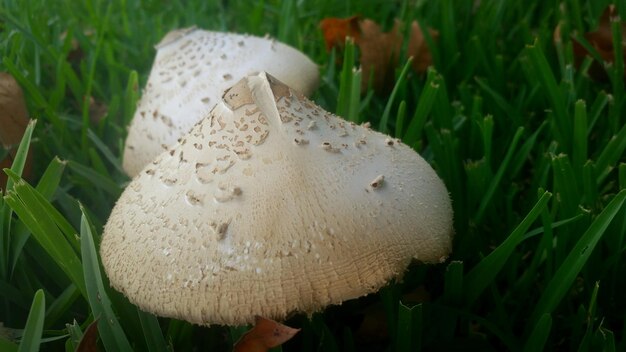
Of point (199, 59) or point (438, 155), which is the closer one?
point (438, 155)

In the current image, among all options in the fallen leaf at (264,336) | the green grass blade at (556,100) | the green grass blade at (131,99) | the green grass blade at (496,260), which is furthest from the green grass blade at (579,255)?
the green grass blade at (131,99)

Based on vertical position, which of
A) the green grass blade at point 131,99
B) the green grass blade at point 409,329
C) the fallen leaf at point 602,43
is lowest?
the green grass blade at point 409,329

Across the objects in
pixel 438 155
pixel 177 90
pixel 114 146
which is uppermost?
pixel 177 90

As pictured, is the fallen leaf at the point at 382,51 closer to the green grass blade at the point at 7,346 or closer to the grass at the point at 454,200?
the grass at the point at 454,200

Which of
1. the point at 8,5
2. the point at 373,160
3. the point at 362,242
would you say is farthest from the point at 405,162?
the point at 8,5

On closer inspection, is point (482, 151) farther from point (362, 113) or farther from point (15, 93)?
point (15, 93)

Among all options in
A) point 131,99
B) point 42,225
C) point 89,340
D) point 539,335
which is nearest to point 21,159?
point 42,225

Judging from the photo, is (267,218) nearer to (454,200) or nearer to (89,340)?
(89,340)
